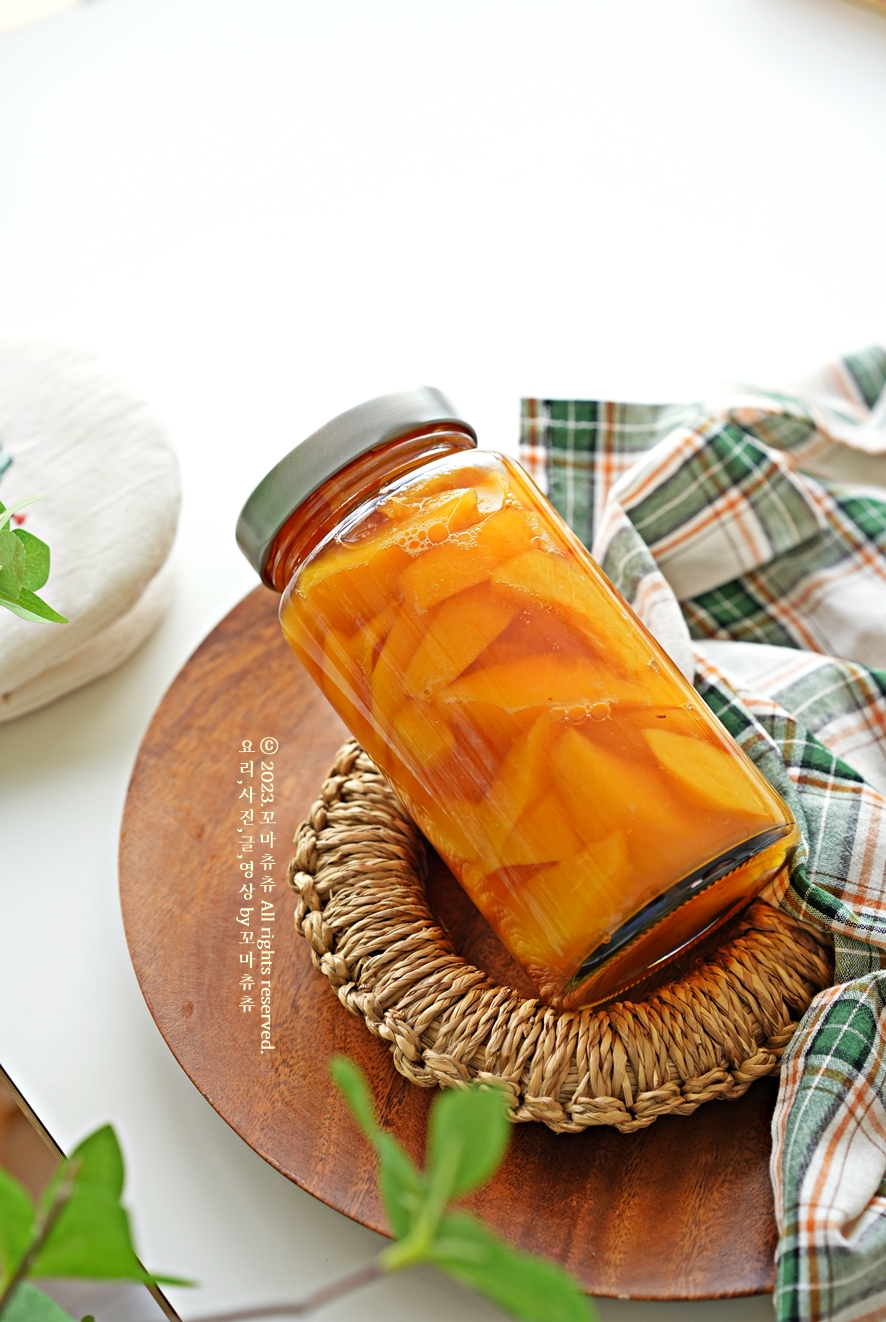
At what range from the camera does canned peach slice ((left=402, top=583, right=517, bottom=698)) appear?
0.46m

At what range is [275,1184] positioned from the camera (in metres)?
0.51

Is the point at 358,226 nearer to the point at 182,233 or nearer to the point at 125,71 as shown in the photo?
the point at 182,233

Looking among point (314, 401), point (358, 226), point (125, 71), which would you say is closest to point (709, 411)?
point (314, 401)

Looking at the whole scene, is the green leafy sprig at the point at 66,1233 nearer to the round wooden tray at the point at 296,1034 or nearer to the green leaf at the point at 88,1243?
the green leaf at the point at 88,1243

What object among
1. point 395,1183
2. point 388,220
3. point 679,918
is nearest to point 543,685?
point 679,918

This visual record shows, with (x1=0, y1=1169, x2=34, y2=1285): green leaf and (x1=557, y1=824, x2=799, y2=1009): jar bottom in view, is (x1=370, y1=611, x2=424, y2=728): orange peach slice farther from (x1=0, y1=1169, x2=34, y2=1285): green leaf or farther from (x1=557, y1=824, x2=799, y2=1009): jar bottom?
(x1=0, y1=1169, x2=34, y2=1285): green leaf

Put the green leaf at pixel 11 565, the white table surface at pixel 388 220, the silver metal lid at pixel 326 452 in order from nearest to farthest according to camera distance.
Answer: the green leaf at pixel 11 565
the silver metal lid at pixel 326 452
the white table surface at pixel 388 220

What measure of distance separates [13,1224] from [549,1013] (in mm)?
296

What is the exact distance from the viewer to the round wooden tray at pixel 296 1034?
452mm

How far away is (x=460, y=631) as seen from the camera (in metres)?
0.46

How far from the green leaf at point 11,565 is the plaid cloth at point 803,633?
0.33 m

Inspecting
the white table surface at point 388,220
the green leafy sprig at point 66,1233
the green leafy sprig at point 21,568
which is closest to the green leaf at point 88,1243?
the green leafy sprig at point 66,1233

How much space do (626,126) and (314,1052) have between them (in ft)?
2.74

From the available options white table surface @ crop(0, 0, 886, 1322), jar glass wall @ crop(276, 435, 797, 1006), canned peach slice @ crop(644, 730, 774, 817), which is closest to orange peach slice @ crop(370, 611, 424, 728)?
jar glass wall @ crop(276, 435, 797, 1006)
